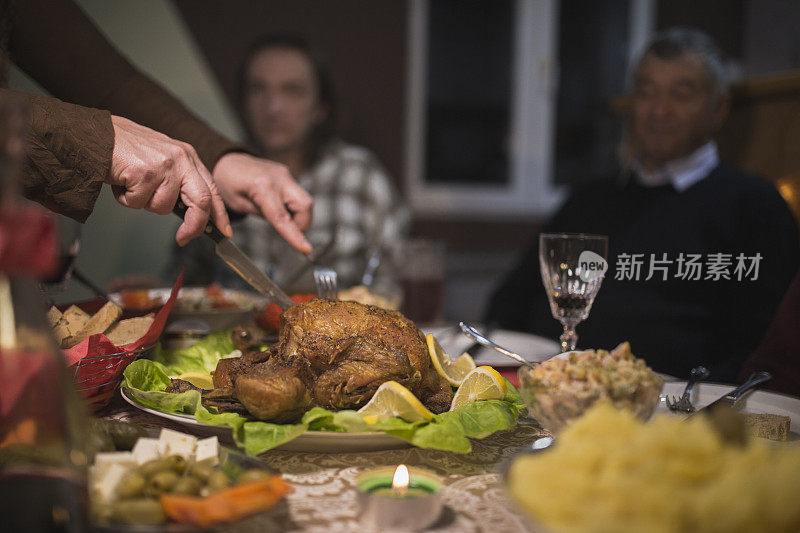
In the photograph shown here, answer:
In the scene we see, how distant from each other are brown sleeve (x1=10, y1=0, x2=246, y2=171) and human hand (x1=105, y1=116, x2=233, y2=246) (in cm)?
26

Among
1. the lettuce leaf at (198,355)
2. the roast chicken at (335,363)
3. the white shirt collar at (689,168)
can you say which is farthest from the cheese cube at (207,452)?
the white shirt collar at (689,168)

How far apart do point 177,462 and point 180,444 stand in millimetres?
30

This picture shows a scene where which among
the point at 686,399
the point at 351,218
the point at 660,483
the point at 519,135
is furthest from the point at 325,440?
the point at 519,135

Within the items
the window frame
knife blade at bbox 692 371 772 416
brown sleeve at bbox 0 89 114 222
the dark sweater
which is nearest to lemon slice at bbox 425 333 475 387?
the dark sweater

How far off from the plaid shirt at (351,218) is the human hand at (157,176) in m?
1.87

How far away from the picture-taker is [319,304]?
3.41ft

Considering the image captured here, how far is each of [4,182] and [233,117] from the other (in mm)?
3350

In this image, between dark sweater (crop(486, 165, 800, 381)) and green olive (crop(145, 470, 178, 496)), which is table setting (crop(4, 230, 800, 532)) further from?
dark sweater (crop(486, 165, 800, 381))

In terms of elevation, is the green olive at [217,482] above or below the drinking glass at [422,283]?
above

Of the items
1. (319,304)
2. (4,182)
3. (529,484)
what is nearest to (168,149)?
(319,304)

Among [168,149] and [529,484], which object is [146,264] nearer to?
[168,149]

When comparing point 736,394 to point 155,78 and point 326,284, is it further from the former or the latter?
point 155,78

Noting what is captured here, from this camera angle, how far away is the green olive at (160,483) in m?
0.64

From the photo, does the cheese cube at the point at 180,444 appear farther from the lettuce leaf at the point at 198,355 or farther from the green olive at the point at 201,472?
the lettuce leaf at the point at 198,355
